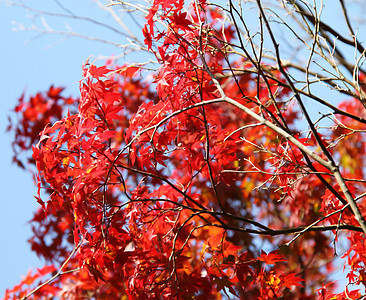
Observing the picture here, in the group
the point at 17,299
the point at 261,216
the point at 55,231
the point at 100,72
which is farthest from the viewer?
the point at 261,216

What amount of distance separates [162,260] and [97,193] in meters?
0.47

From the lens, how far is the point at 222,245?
233 centimetres

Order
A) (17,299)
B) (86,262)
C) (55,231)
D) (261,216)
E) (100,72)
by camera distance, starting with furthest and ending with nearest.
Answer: (261,216)
(55,231)
(17,299)
(100,72)
(86,262)

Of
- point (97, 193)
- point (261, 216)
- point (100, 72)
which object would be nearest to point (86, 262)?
point (97, 193)

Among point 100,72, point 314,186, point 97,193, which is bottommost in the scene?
point 97,193

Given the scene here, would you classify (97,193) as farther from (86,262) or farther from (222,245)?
(222,245)

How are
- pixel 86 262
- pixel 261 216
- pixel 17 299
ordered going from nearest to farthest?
pixel 86 262 < pixel 17 299 < pixel 261 216

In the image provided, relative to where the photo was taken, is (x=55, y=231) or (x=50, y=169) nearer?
(x=50, y=169)

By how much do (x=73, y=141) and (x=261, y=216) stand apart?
3.50 m

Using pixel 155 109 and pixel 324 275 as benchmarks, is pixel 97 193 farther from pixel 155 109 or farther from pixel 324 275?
pixel 324 275

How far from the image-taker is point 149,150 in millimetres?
2279

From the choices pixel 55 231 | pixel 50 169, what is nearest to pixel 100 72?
pixel 50 169

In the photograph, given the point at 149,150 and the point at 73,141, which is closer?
the point at 73,141

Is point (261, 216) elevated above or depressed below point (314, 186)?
above
